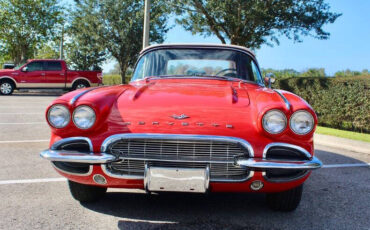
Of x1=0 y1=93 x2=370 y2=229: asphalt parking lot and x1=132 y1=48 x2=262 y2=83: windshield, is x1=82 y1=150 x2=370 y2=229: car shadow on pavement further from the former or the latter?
x1=132 y1=48 x2=262 y2=83: windshield

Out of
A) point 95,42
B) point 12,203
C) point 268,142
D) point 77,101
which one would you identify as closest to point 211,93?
point 268,142

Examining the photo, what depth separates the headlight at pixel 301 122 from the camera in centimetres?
283

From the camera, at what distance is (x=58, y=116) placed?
2.94m

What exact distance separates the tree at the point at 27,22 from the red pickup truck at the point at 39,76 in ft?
31.6

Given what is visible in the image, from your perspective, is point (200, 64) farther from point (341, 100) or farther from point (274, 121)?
point (341, 100)

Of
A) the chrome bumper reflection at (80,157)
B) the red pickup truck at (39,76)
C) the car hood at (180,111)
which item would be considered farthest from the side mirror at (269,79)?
the red pickup truck at (39,76)

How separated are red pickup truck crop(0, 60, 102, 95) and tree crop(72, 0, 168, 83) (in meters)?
7.84

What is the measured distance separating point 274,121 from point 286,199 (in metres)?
0.77

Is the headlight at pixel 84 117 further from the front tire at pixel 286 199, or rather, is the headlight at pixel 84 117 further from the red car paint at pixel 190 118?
the front tire at pixel 286 199

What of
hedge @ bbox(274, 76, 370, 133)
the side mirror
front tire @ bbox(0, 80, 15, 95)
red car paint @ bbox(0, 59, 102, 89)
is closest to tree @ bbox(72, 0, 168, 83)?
red car paint @ bbox(0, 59, 102, 89)

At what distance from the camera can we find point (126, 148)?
9.14 feet

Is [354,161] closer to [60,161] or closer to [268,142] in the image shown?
[268,142]

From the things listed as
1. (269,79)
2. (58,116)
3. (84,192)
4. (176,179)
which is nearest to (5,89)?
(269,79)

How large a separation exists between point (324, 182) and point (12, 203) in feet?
11.0
